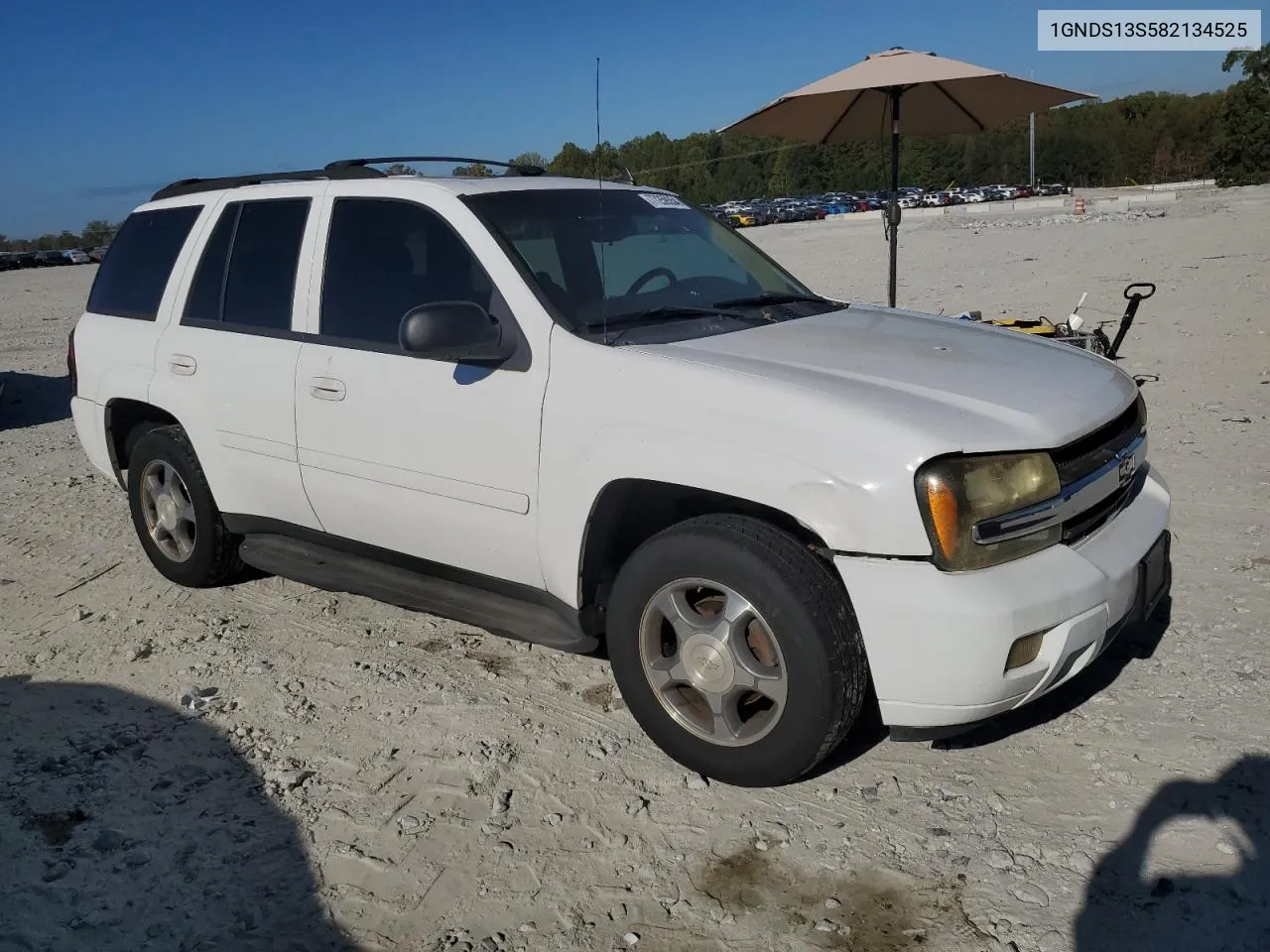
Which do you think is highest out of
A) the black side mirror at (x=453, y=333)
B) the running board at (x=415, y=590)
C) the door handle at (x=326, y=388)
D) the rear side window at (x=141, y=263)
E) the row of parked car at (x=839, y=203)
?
the row of parked car at (x=839, y=203)

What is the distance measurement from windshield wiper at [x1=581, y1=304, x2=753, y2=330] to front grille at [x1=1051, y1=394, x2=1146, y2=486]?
1.25 meters

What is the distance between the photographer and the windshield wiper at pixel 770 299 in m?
3.94

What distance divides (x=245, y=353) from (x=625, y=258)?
1651mm

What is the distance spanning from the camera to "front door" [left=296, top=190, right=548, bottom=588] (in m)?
3.45

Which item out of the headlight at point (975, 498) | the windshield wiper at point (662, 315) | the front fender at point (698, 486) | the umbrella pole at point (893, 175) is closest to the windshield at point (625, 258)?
the windshield wiper at point (662, 315)

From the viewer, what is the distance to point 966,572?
2713mm

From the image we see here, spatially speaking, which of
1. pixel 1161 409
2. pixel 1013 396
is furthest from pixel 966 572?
pixel 1161 409

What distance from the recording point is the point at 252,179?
183 inches

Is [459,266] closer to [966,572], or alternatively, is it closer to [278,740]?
[278,740]

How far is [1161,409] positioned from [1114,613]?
523cm

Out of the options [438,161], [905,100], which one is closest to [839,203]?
[905,100]

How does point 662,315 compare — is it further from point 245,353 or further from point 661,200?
point 245,353

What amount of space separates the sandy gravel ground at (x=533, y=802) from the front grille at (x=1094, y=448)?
3.07ft

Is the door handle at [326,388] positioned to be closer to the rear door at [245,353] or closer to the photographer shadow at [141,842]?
the rear door at [245,353]
